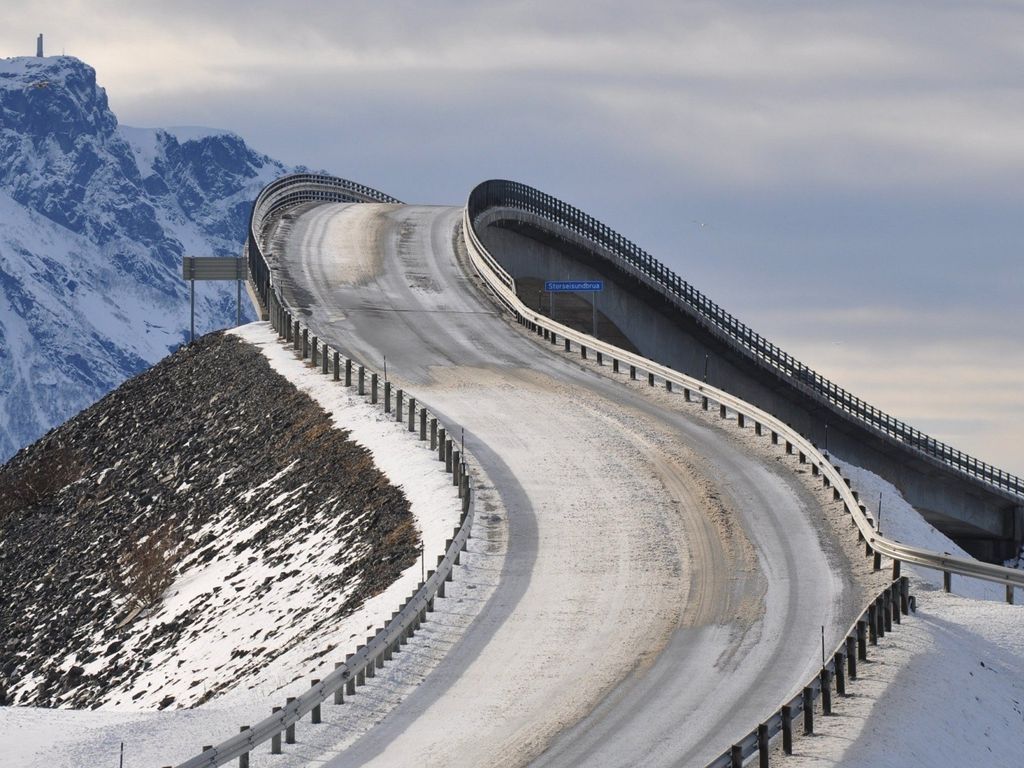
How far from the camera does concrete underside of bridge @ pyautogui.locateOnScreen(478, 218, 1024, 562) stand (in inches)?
3086

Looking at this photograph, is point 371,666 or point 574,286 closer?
point 371,666

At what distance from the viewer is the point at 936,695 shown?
28375 mm

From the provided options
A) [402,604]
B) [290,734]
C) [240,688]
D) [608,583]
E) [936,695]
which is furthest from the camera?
[608,583]

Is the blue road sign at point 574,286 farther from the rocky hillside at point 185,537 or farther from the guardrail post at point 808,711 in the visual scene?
the guardrail post at point 808,711

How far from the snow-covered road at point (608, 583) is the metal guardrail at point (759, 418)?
795mm

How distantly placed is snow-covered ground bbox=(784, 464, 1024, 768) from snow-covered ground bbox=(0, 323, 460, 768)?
7.85 m

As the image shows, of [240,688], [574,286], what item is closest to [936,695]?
[240,688]

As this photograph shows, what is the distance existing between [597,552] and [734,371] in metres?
49.8

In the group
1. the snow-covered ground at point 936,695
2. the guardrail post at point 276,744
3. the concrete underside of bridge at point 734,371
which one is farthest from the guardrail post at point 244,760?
the concrete underside of bridge at point 734,371

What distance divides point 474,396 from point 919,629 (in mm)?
22581

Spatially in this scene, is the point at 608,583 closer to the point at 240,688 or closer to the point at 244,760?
the point at 240,688

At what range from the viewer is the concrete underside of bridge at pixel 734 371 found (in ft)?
257

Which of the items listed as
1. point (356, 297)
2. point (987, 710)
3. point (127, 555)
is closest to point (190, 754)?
point (987, 710)

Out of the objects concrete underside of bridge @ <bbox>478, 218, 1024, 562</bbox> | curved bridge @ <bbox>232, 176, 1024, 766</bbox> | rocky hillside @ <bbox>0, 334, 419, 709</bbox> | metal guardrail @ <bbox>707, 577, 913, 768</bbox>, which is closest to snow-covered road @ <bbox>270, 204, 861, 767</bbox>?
curved bridge @ <bbox>232, 176, 1024, 766</bbox>
